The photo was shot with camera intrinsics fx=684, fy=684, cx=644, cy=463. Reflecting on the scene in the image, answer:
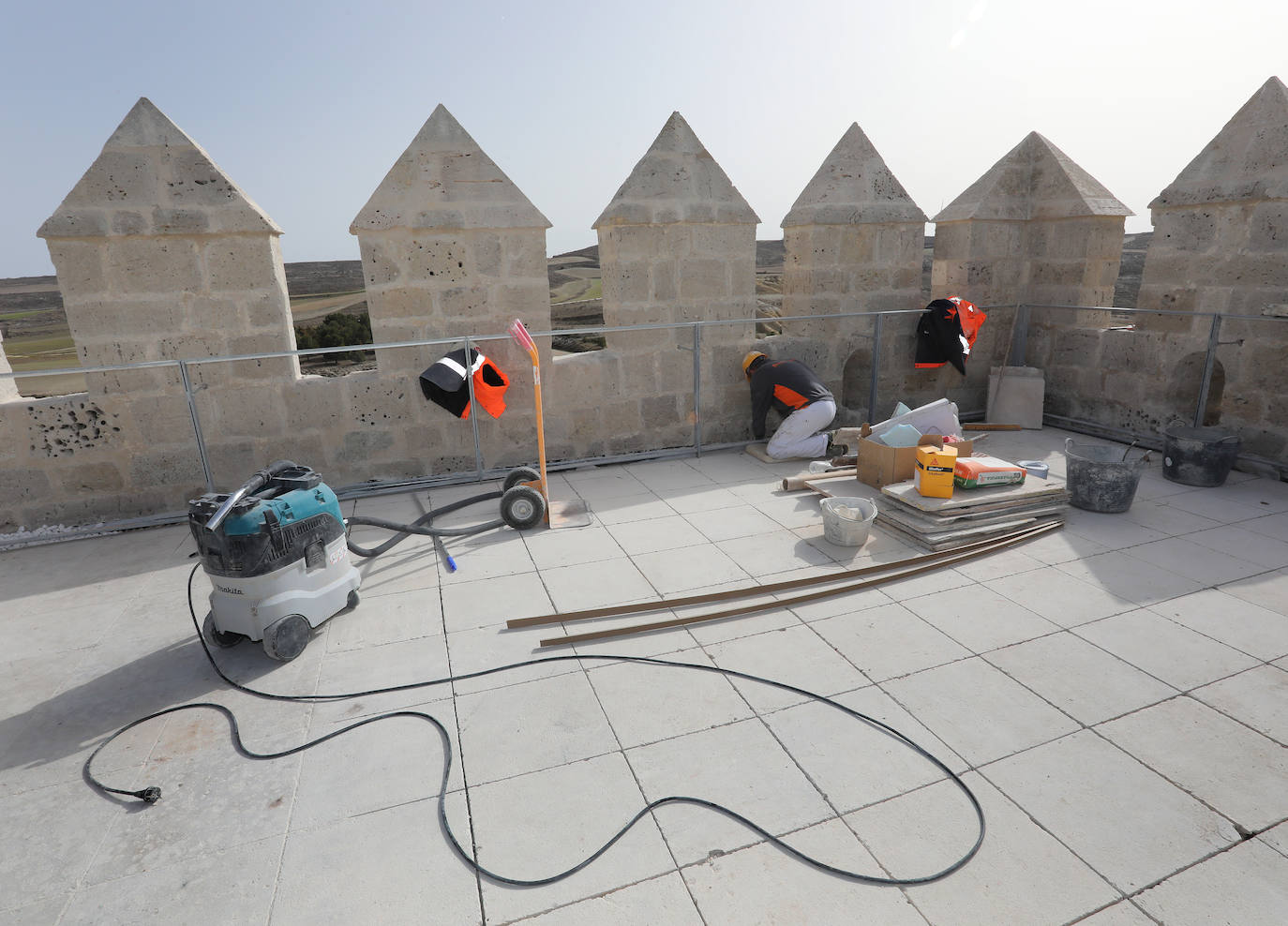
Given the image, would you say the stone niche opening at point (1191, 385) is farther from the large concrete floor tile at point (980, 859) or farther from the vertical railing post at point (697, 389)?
the large concrete floor tile at point (980, 859)

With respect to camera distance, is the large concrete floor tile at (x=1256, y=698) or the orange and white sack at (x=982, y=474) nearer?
the large concrete floor tile at (x=1256, y=698)

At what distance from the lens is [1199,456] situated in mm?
5801

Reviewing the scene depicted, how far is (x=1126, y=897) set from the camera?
7.23ft

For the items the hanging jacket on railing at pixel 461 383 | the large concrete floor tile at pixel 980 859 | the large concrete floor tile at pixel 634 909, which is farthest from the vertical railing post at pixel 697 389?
the large concrete floor tile at pixel 634 909

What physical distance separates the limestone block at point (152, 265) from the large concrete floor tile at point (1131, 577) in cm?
690

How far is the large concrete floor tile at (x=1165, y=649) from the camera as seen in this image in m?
3.33

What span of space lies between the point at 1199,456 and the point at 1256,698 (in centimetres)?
346

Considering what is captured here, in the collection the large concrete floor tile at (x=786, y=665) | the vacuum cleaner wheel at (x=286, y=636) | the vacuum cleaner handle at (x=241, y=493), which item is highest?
the vacuum cleaner handle at (x=241, y=493)

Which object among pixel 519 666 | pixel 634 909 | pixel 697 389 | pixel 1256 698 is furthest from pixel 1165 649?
pixel 697 389

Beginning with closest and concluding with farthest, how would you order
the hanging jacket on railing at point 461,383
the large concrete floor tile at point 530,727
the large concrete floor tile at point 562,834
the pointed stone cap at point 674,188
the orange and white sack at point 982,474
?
the large concrete floor tile at point 562,834 < the large concrete floor tile at point 530,727 < the orange and white sack at point 982,474 < the hanging jacket on railing at point 461,383 < the pointed stone cap at point 674,188

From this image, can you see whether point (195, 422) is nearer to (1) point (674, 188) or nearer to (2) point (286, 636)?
(2) point (286, 636)

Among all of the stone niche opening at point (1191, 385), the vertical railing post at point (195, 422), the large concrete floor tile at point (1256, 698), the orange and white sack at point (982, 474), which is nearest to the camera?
the large concrete floor tile at point (1256, 698)

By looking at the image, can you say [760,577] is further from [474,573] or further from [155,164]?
[155,164]

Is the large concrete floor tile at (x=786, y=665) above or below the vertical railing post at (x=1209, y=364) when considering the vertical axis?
below
